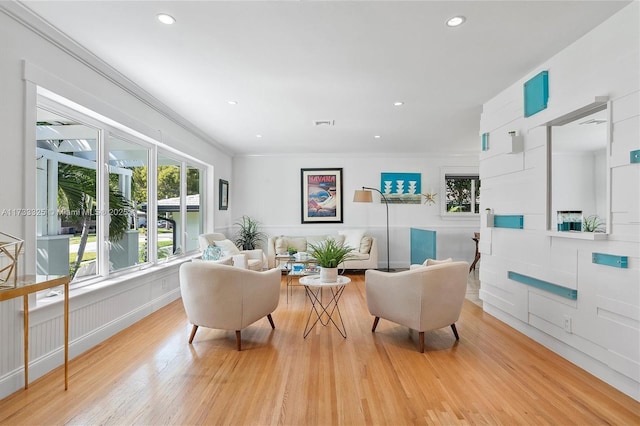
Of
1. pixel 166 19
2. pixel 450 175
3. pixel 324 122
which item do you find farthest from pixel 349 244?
pixel 166 19

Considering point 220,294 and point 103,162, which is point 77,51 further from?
point 220,294

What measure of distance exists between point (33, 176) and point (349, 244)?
5.52 meters

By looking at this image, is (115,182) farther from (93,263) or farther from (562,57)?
(562,57)

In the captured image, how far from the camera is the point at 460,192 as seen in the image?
7730mm

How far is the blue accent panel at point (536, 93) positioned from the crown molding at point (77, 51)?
13.2 ft

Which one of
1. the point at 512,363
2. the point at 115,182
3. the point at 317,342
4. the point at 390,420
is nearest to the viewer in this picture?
the point at 390,420

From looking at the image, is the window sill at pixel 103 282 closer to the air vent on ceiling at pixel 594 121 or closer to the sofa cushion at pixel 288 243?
the sofa cushion at pixel 288 243

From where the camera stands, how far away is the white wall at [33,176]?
7.49 ft

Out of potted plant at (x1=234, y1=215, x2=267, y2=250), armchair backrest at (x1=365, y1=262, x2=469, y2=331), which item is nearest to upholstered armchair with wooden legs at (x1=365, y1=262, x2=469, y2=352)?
armchair backrest at (x1=365, y1=262, x2=469, y2=331)

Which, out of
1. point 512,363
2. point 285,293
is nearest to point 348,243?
point 285,293

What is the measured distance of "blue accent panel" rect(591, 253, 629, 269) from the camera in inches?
91.5

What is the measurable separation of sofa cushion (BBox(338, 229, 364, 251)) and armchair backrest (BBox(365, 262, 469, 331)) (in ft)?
12.5

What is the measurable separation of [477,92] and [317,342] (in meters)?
3.26

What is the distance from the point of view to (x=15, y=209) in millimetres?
2363
